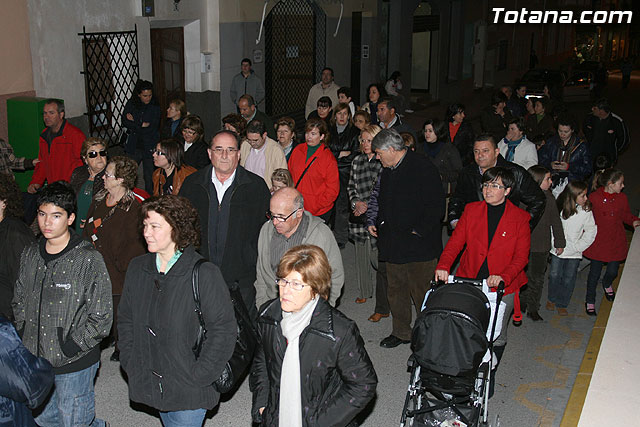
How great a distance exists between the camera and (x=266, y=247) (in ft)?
19.0

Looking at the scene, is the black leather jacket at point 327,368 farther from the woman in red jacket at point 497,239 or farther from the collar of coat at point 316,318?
the woman in red jacket at point 497,239

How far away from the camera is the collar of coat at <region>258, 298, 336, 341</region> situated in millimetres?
4039

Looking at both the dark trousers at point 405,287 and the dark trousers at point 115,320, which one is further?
the dark trousers at point 405,287

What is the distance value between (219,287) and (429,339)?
67.8 inches

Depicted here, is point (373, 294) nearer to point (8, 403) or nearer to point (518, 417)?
point (518, 417)

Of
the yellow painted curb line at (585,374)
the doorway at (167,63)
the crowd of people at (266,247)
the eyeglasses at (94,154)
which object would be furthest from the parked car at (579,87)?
the eyeglasses at (94,154)

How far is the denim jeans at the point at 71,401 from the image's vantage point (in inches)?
195

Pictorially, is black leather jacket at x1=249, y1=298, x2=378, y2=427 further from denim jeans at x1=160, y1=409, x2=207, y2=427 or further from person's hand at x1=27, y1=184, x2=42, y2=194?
person's hand at x1=27, y1=184, x2=42, y2=194

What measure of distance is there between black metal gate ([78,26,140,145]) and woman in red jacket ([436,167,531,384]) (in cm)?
786

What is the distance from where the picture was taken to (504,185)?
630cm

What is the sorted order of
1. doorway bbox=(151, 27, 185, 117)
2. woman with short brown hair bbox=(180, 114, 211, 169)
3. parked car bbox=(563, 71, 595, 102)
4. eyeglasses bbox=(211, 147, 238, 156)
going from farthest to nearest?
parked car bbox=(563, 71, 595, 102)
doorway bbox=(151, 27, 185, 117)
woman with short brown hair bbox=(180, 114, 211, 169)
eyeglasses bbox=(211, 147, 238, 156)

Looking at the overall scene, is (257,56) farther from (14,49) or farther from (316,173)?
(316,173)

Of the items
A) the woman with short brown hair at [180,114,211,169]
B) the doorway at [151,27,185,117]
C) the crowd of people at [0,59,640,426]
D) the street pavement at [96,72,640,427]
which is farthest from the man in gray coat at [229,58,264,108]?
the street pavement at [96,72,640,427]

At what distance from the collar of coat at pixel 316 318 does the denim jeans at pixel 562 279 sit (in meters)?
5.14
